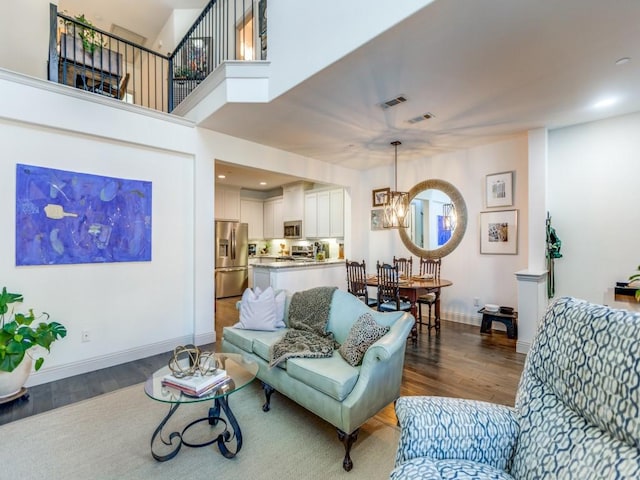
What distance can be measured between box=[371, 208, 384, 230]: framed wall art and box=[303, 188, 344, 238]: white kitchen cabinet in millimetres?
709

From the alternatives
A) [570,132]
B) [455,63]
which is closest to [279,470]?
[455,63]

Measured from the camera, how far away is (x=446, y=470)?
115 cm

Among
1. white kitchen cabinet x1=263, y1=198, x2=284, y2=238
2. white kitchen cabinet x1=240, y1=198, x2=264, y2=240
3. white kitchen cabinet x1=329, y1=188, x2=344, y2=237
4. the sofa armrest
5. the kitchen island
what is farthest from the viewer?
white kitchen cabinet x1=240, y1=198, x2=264, y2=240

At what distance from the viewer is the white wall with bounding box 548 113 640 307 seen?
12.1 feet

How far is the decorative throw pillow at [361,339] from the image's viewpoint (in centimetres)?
219

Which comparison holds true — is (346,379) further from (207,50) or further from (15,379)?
(207,50)

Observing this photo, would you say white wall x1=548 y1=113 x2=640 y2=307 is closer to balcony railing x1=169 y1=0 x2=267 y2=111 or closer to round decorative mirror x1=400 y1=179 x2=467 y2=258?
round decorative mirror x1=400 y1=179 x2=467 y2=258

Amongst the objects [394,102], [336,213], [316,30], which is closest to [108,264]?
[316,30]

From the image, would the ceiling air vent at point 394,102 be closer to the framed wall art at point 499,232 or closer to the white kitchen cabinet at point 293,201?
the framed wall art at point 499,232

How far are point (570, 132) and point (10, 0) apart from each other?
7039mm

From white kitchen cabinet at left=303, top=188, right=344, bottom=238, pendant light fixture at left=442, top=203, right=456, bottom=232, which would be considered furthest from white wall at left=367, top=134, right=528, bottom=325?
white kitchen cabinet at left=303, top=188, right=344, bottom=238

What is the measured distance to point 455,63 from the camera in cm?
258

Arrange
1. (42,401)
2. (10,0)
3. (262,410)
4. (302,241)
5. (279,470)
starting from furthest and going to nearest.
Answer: (302,241)
(10,0)
(42,401)
(262,410)
(279,470)

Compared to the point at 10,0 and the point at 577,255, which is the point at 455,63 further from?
the point at 10,0
